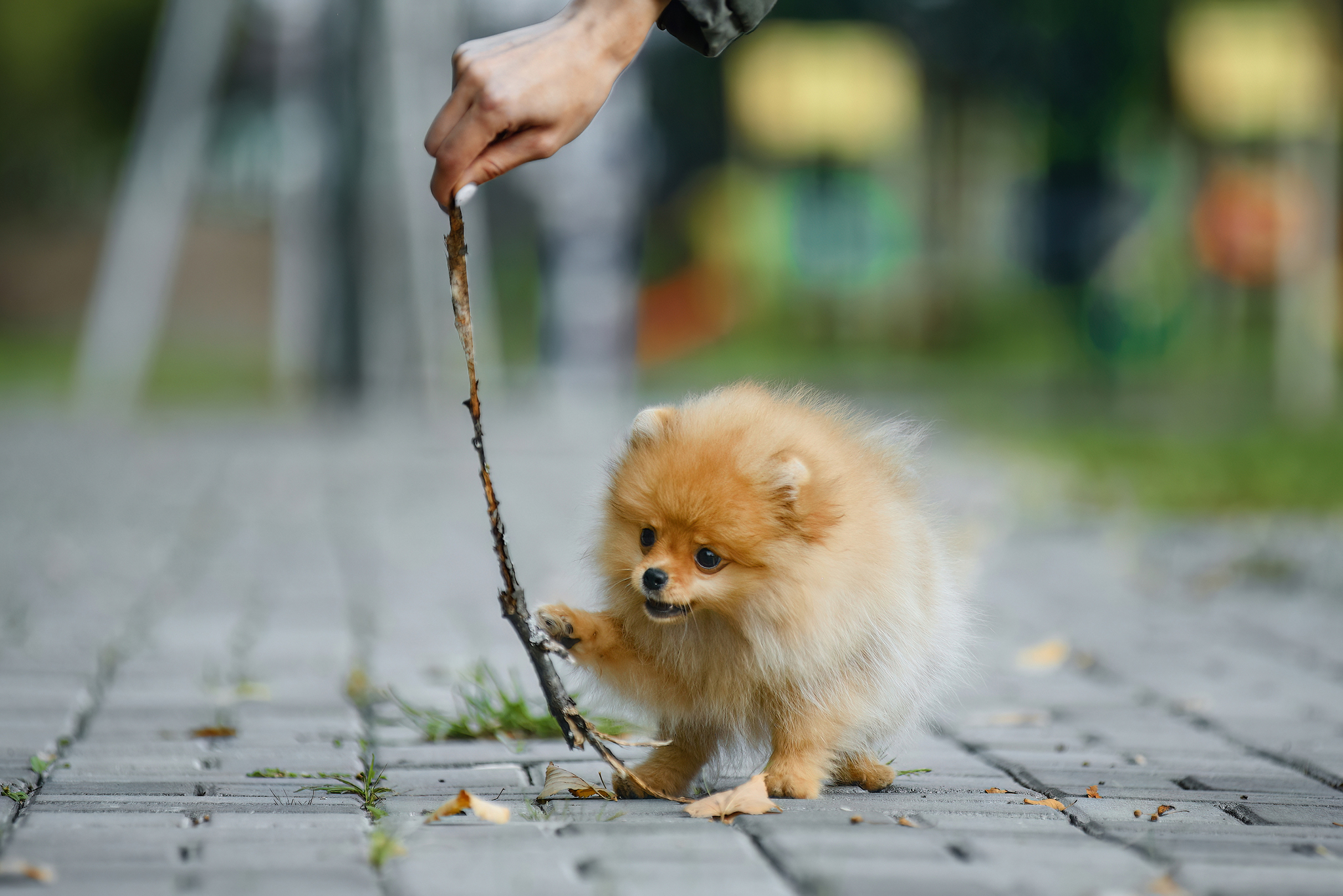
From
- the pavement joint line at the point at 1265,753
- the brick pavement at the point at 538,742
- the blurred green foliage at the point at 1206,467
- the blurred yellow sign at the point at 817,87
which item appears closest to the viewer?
the brick pavement at the point at 538,742

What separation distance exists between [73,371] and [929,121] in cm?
1226

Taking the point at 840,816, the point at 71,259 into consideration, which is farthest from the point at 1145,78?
the point at 71,259

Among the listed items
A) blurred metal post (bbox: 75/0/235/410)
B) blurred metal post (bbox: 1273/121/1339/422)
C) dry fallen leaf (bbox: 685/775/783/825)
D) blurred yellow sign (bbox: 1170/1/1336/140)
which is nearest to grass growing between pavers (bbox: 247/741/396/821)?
dry fallen leaf (bbox: 685/775/783/825)

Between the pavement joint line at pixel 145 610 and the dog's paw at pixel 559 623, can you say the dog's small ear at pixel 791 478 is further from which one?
the pavement joint line at pixel 145 610

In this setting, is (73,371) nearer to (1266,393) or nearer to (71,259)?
(71,259)

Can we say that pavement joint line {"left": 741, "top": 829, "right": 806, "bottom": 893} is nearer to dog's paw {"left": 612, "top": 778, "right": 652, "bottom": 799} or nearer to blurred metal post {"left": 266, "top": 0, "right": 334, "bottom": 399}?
dog's paw {"left": 612, "top": 778, "right": 652, "bottom": 799}

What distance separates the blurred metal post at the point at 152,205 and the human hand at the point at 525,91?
12.0 meters

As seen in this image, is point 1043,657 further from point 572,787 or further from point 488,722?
point 572,787

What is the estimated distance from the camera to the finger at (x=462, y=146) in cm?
259

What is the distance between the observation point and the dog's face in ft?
9.37

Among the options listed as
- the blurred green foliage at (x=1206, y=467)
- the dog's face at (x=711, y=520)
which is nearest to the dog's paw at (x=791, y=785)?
the dog's face at (x=711, y=520)

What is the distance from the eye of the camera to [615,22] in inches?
110

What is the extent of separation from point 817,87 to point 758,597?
57.7 ft

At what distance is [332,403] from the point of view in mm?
14148
